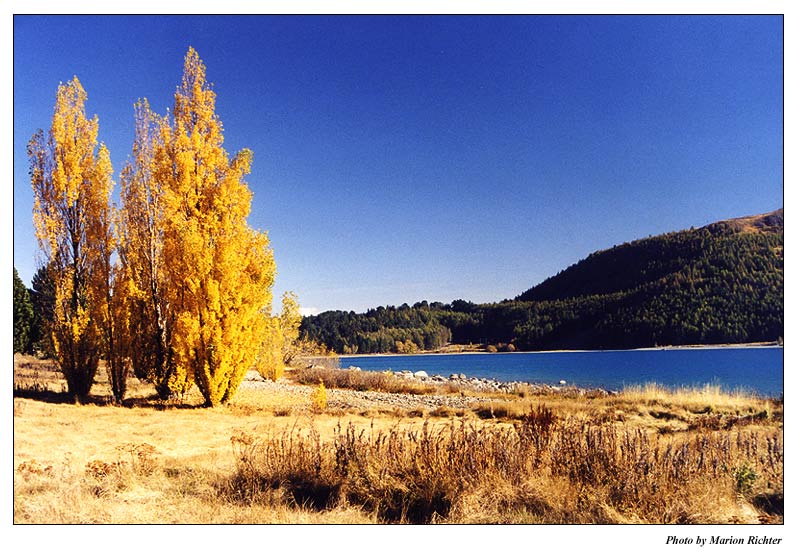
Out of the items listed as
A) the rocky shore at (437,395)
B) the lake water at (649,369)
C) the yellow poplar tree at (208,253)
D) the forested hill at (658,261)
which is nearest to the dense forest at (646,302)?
the forested hill at (658,261)

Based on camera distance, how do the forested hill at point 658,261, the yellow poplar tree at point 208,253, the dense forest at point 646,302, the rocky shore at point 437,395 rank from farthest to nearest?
the rocky shore at point 437,395, the forested hill at point 658,261, the dense forest at point 646,302, the yellow poplar tree at point 208,253

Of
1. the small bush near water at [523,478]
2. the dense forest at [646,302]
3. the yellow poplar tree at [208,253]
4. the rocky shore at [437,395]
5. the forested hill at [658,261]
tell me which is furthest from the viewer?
the rocky shore at [437,395]

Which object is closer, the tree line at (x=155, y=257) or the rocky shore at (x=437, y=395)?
the tree line at (x=155, y=257)

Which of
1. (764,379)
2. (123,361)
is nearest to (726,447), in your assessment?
(123,361)

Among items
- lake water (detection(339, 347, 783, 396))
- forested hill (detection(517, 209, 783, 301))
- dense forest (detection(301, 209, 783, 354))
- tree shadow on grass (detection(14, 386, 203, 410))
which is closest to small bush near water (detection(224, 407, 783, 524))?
dense forest (detection(301, 209, 783, 354))

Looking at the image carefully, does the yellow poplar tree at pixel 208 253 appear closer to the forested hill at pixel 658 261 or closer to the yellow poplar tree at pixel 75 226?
the yellow poplar tree at pixel 75 226

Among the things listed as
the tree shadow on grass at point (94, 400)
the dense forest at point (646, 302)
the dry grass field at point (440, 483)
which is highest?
the dense forest at point (646, 302)

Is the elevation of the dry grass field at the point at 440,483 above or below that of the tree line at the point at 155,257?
below
